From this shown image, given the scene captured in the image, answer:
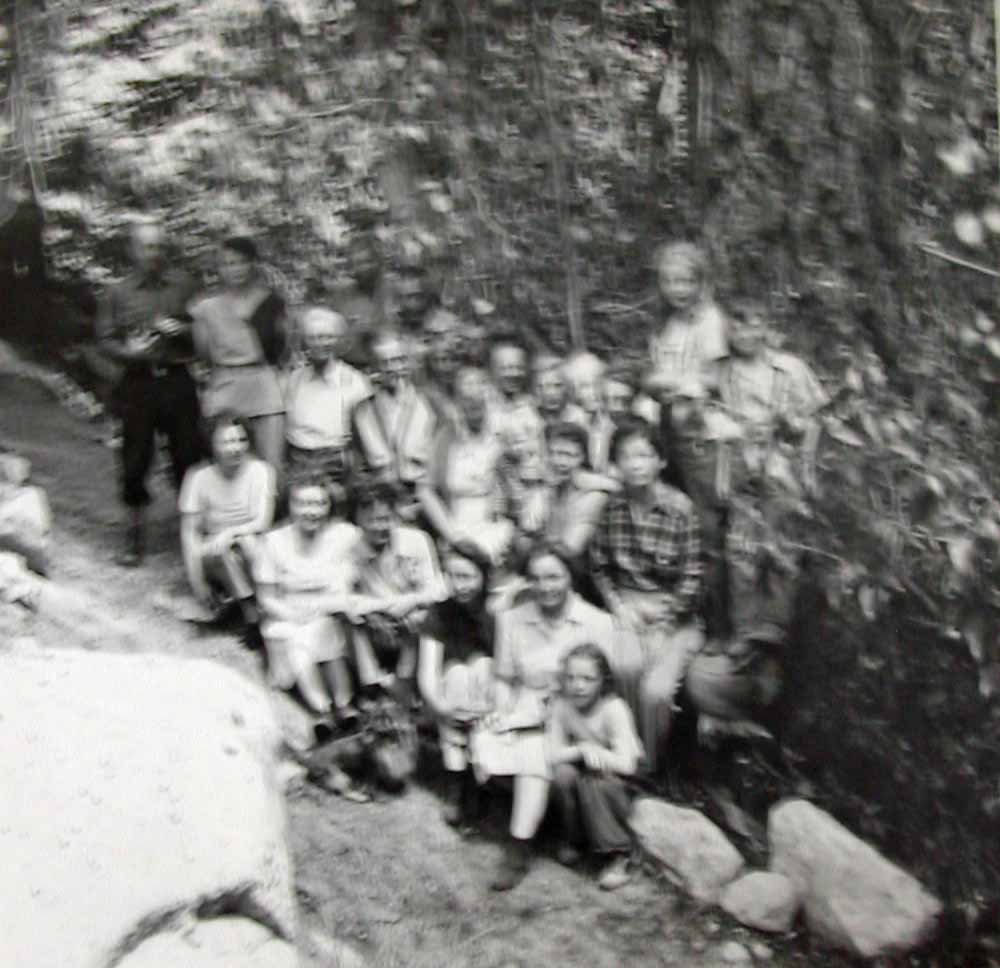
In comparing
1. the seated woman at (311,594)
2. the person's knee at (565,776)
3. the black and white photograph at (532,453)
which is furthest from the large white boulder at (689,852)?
the seated woman at (311,594)

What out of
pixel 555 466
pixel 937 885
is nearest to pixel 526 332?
pixel 555 466

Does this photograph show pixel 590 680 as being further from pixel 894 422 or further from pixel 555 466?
pixel 894 422

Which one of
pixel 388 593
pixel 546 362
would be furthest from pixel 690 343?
pixel 388 593

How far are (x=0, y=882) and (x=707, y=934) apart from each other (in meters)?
1.24

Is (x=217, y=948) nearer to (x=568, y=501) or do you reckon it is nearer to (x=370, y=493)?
(x=370, y=493)

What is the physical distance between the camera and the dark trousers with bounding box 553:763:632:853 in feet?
8.44

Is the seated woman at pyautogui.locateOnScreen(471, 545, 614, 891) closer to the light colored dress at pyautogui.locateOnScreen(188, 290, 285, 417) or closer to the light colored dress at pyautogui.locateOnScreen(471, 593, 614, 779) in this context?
the light colored dress at pyautogui.locateOnScreen(471, 593, 614, 779)

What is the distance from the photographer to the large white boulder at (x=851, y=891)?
2.54 meters

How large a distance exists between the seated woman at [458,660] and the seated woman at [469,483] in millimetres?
45

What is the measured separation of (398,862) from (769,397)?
109 cm

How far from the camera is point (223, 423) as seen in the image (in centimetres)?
261

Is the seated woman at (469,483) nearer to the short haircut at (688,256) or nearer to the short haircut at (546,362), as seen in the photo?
the short haircut at (546,362)

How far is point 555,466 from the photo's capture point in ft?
8.80

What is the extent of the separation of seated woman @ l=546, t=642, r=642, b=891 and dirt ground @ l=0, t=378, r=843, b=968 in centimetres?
6
